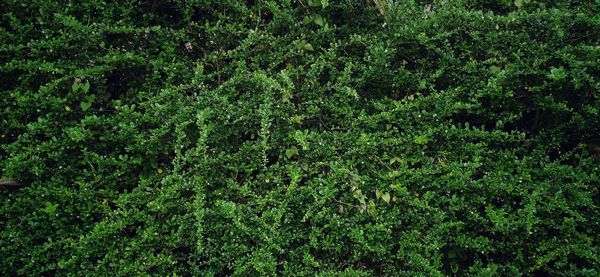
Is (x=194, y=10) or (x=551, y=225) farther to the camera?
(x=194, y=10)

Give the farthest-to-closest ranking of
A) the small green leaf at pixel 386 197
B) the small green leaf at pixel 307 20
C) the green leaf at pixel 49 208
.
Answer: the small green leaf at pixel 307 20
the small green leaf at pixel 386 197
the green leaf at pixel 49 208

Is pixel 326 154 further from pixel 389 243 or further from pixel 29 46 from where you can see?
pixel 29 46

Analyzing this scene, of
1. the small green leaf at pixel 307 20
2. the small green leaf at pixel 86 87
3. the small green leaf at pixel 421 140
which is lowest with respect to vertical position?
the small green leaf at pixel 421 140

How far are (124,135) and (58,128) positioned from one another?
0.42 m

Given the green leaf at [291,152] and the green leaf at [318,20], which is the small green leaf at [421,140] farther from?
the green leaf at [318,20]

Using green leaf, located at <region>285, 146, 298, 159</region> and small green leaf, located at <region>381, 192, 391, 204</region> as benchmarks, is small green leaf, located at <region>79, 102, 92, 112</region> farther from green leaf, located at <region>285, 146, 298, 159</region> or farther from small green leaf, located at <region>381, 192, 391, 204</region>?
small green leaf, located at <region>381, 192, 391, 204</region>

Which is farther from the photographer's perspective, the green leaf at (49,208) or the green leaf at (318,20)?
the green leaf at (318,20)

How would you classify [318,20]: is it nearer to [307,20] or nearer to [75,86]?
[307,20]

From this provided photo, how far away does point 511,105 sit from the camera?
3145 mm

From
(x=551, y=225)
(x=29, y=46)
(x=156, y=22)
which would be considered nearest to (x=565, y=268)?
(x=551, y=225)

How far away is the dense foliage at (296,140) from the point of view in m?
2.76

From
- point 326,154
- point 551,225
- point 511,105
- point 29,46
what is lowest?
point 551,225

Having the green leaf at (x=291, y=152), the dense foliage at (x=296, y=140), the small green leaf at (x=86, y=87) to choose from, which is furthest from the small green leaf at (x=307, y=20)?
the small green leaf at (x=86, y=87)

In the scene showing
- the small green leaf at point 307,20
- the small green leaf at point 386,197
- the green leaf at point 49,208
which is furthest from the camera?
the small green leaf at point 307,20
